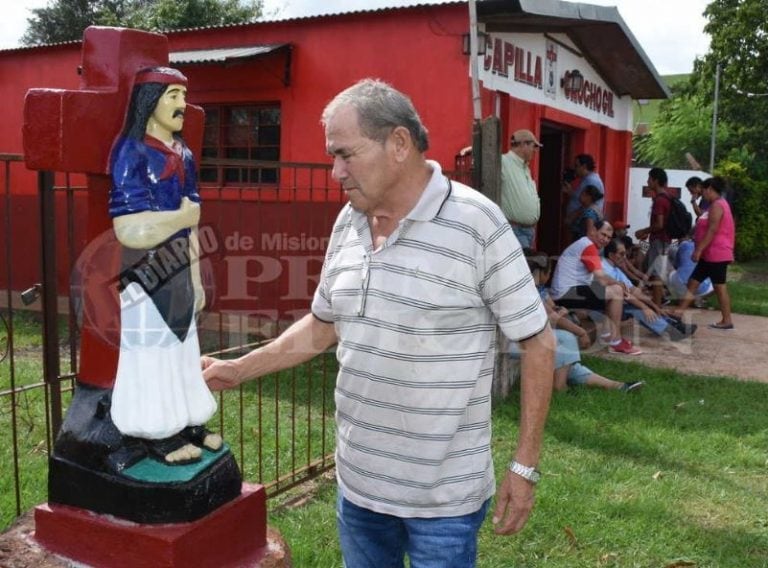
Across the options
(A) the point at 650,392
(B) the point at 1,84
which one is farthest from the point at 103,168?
(B) the point at 1,84

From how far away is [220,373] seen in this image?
2.29 meters

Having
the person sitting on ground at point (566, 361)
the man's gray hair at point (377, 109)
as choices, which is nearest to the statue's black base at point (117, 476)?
the man's gray hair at point (377, 109)

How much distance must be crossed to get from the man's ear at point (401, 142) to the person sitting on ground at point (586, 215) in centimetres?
559

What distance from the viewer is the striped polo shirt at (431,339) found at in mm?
2002

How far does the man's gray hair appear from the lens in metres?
1.96

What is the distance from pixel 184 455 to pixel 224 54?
5908 mm

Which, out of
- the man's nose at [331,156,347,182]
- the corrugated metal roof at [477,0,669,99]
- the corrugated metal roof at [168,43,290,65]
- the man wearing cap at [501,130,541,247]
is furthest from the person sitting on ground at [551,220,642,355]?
the man's nose at [331,156,347,182]

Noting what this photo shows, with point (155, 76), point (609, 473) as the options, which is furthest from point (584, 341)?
point (155, 76)

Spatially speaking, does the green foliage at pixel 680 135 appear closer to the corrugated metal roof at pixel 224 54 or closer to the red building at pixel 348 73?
the red building at pixel 348 73

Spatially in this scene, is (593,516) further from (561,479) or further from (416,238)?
(416,238)

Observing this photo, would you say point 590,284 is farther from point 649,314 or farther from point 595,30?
point 595,30

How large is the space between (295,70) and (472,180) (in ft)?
9.75

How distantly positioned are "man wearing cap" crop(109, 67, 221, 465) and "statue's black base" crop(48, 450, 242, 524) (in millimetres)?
81

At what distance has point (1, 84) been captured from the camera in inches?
370
